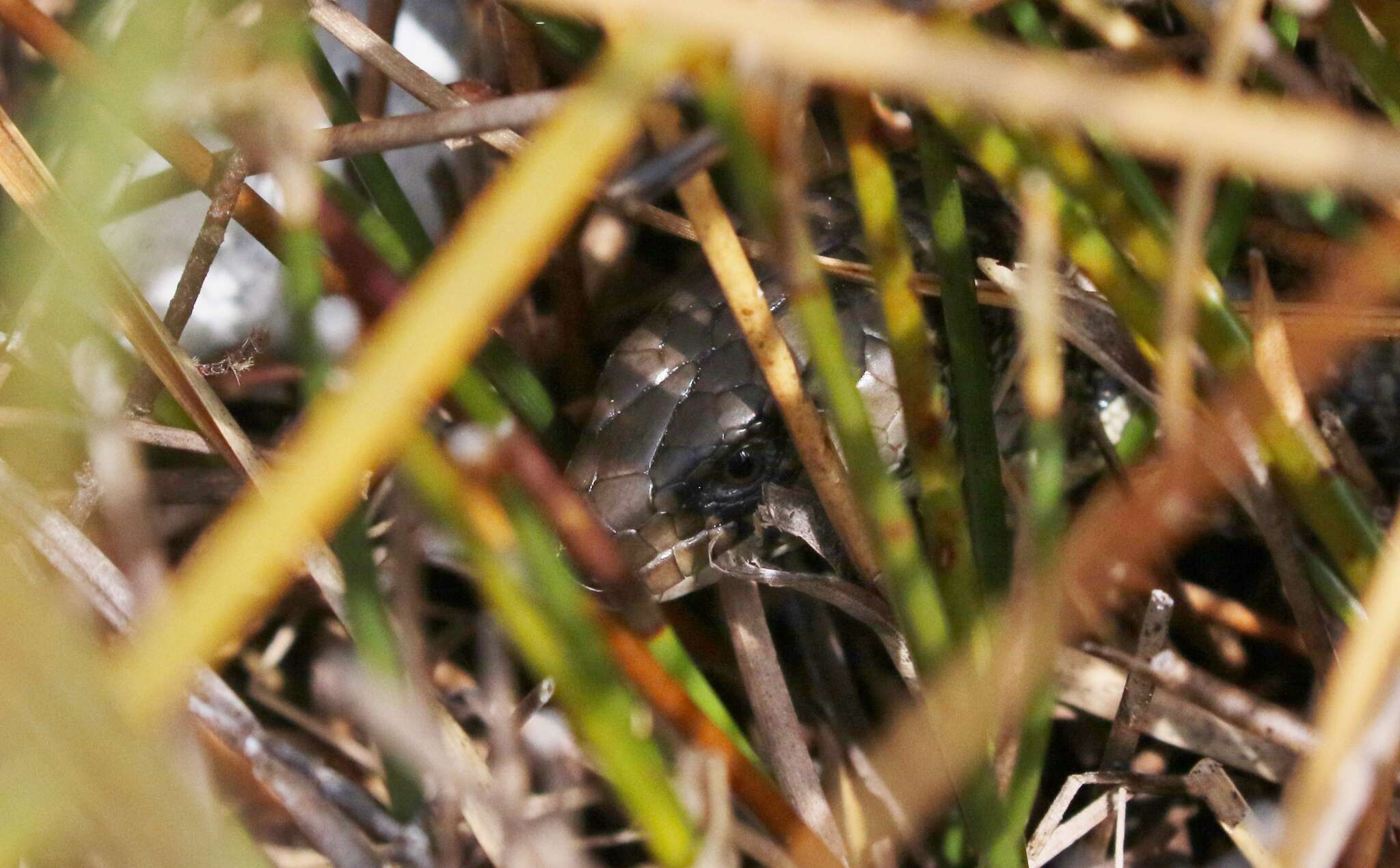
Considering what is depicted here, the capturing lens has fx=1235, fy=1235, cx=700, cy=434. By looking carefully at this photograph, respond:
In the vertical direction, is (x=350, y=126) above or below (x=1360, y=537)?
above

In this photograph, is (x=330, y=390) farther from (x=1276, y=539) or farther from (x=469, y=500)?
(x=1276, y=539)

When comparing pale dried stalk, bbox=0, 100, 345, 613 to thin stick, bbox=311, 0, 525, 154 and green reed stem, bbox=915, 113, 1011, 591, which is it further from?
green reed stem, bbox=915, 113, 1011, 591

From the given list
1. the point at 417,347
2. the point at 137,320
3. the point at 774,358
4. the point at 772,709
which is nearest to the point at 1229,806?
A: the point at 772,709

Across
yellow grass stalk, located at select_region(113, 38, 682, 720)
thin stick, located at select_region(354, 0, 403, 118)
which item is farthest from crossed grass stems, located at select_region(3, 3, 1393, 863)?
thin stick, located at select_region(354, 0, 403, 118)

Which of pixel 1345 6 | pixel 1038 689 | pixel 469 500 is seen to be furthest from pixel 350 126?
pixel 1345 6

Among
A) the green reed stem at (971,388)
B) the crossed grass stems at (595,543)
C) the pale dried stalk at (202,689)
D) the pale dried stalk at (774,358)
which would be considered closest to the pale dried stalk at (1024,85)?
the crossed grass stems at (595,543)

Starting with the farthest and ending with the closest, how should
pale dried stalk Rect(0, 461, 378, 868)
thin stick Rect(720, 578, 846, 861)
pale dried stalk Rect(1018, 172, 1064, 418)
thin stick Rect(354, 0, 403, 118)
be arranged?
thin stick Rect(354, 0, 403, 118)
thin stick Rect(720, 578, 846, 861)
pale dried stalk Rect(0, 461, 378, 868)
pale dried stalk Rect(1018, 172, 1064, 418)

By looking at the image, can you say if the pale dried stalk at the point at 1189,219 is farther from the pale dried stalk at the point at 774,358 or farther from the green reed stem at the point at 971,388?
the pale dried stalk at the point at 774,358
